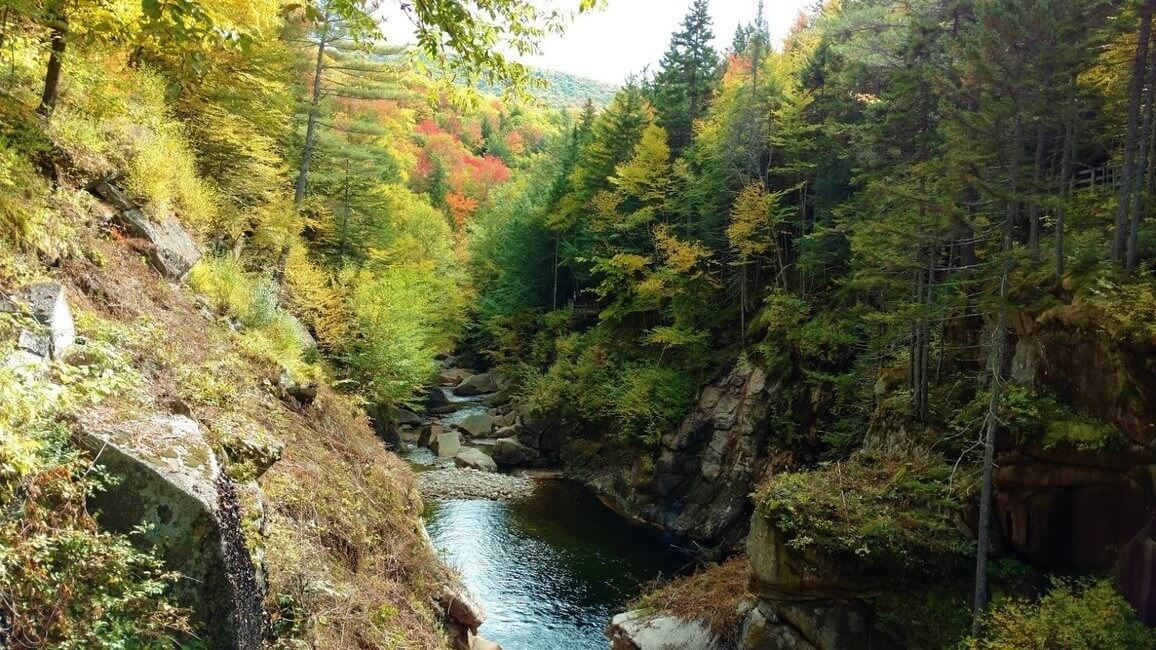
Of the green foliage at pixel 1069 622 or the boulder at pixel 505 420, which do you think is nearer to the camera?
the green foliage at pixel 1069 622

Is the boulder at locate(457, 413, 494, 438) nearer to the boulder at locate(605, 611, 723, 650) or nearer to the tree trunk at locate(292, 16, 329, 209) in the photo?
the tree trunk at locate(292, 16, 329, 209)

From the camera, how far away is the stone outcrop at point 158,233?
31.5 feet

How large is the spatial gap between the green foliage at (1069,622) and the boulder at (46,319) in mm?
11663

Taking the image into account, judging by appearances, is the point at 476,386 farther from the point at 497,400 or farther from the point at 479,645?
the point at 479,645

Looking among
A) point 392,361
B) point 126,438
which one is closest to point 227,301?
point 126,438

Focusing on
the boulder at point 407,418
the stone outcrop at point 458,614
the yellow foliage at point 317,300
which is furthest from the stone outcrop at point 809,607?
the boulder at point 407,418

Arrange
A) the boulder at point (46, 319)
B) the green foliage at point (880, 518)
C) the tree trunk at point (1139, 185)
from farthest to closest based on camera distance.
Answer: the green foliage at point (880, 518), the tree trunk at point (1139, 185), the boulder at point (46, 319)

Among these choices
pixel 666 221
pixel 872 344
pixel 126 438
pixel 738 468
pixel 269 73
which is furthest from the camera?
pixel 666 221

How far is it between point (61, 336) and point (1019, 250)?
12250 mm

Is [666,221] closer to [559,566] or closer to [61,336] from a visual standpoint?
[559,566]

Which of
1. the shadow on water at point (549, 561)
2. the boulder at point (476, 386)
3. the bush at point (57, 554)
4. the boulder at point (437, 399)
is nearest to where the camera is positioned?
the bush at point (57, 554)

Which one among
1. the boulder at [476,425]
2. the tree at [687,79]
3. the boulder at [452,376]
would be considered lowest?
the boulder at [476,425]

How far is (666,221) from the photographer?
93.6 ft

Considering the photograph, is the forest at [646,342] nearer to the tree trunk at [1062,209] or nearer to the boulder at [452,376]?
the tree trunk at [1062,209]
